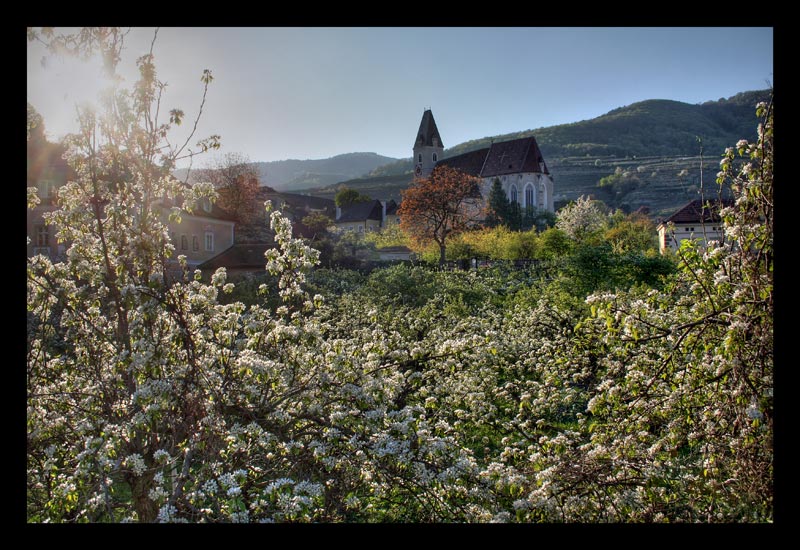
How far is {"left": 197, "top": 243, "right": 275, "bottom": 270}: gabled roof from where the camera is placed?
22.0m

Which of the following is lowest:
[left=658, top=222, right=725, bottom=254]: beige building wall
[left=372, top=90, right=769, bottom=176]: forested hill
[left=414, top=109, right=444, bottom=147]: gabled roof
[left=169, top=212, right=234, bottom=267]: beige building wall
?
[left=658, top=222, right=725, bottom=254]: beige building wall

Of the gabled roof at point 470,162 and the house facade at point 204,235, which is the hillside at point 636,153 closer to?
the gabled roof at point 470,162

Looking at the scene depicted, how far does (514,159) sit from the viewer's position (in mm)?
63031

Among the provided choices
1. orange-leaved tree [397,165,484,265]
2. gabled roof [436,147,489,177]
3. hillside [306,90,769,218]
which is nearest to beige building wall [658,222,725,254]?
orange-leaved tree [397,165,484,265]

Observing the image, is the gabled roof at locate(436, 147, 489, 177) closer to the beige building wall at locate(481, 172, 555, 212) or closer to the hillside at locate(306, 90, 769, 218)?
the beige building wall at locate(481, 172, 555, 212)

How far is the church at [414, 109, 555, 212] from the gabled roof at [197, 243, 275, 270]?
40193 mm

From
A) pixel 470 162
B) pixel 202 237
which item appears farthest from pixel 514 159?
pixel 202 237

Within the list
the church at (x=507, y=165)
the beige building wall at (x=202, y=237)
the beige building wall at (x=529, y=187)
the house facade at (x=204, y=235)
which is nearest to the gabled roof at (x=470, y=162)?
Answer: the church at (x=507, y=165)

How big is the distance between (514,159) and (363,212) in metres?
18.9

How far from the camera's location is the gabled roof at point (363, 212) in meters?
61.0

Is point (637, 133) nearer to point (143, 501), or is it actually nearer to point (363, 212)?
point (363, 212)
